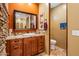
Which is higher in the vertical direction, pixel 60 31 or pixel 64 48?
pixel 60 31

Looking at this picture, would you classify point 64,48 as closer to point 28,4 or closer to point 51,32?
point 51,32

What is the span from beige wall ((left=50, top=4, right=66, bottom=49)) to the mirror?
305 mm

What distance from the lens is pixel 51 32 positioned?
6.48ft

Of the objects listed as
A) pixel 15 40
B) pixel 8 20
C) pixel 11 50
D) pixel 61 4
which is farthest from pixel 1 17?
pixel 61 4

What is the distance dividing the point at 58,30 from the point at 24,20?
594mm

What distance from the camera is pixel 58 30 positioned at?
1.97 m

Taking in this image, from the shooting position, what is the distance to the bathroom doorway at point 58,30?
1.92 meters

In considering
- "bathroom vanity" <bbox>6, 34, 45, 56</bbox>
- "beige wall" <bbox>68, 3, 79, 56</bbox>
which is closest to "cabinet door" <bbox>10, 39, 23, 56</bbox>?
"bathroom vanity" <bbox>6, 34, 45, 56</bbox>

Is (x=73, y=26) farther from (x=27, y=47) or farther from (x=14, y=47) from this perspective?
(x=14, y=47)

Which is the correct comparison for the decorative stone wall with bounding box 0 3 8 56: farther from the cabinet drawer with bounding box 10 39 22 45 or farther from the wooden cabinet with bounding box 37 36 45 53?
the wooden cabinet with bounding box 37 36 45 53

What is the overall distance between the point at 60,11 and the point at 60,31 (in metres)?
0.33

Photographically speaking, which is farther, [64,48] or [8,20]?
[64,48]

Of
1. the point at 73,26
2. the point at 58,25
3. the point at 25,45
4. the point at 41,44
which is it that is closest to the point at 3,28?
the point at 25,45

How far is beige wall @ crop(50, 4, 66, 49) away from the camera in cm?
193
